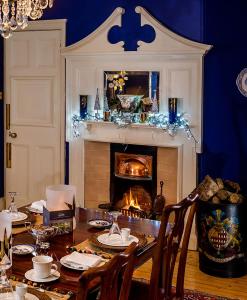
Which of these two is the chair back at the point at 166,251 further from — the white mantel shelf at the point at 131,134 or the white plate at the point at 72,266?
the white mantel shelf at the point at 131,134

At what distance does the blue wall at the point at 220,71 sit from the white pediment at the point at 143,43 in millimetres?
86

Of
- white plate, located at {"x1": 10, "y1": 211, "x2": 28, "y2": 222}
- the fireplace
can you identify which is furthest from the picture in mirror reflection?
white plate, located at {"x1": 10, "y1": 211, "x2": 28, "y2": 222}

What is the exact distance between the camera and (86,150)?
16.8 feet

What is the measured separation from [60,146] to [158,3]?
1844mm

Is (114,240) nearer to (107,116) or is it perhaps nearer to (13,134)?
(107,116)

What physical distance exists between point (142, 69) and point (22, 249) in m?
2.73

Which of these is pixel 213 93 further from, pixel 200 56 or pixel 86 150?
pixel 86 150

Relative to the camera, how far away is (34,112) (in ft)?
17.8

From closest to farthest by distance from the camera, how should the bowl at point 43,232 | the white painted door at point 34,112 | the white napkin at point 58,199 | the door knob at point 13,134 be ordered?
the bowl at point 43,232
the white napkin at point 58,199
the white painted door at point 34,112
the door knob at point 13,134

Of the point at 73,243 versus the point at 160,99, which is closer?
the point at 73,243

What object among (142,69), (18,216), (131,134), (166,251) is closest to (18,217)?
(18,216)

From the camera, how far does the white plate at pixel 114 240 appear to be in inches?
98.2

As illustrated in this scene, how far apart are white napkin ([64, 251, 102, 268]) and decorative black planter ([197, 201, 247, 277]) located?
6.28 ft

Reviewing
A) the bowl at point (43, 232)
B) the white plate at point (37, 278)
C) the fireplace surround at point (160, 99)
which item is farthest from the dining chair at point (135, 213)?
the white plate at point (37, 278)
